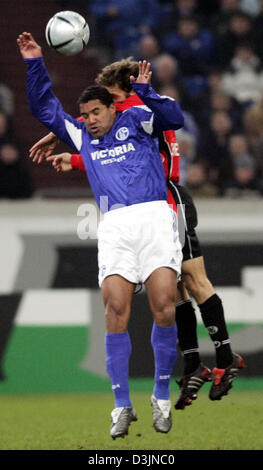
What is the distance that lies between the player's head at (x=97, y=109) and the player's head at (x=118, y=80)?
0.81 feet

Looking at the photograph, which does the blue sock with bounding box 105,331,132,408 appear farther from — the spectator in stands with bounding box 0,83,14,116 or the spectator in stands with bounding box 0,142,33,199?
the spectator in stands with bounding box 0,83,14,116

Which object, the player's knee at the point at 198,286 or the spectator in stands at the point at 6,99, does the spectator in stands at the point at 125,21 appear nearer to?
the spectator in stands at the point at 6,99

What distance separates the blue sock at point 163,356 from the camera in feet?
21.9

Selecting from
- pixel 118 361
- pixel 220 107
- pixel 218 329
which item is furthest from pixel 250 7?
pixel 118 361

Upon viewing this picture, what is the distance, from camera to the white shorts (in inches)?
258

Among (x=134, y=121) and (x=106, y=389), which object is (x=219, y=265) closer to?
(x=106, y=389)

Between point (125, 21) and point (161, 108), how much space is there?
5498 mm

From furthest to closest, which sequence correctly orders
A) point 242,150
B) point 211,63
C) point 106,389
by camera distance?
1. point 211,63
2. point 242,150
3. point 106,389

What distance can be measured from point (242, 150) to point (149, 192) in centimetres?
436

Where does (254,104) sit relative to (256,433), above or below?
above

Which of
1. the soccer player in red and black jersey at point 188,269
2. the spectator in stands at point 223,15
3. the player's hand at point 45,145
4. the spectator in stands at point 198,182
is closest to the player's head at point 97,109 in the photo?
the soccer player in red and black jersey at point 188,269

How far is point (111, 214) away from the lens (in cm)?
667

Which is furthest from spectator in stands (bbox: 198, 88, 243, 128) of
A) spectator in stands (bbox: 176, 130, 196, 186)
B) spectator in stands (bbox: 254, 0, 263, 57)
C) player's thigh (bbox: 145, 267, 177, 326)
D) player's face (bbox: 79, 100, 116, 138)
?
player's thigh (bbox: 145, 267, 177, 326)

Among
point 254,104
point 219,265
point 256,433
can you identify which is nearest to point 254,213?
point 219,265
